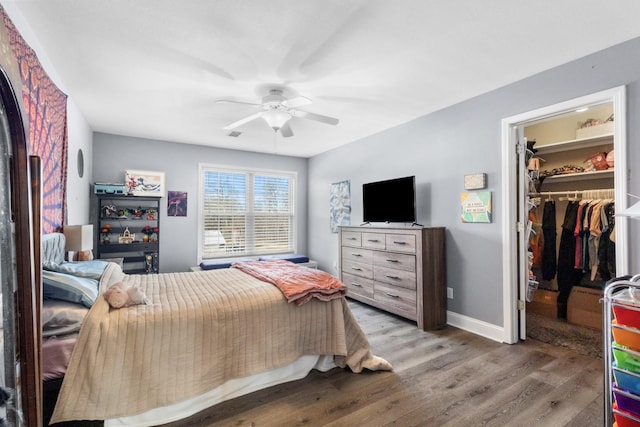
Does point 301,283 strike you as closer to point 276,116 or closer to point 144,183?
point 276,116

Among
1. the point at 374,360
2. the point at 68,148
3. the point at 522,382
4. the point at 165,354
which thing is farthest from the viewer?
the point at 68,148

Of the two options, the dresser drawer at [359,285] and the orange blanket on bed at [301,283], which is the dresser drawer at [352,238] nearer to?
the dresser drawer at [359,285]

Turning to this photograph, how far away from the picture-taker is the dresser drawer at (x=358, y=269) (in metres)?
3.95

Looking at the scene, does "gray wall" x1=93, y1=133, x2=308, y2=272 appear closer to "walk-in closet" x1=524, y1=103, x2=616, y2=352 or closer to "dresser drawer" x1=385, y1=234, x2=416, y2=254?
"dresser drawer" x1=385, y1=234, x2=416, y2=254

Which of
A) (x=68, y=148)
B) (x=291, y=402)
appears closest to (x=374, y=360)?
(x=291, y=402)

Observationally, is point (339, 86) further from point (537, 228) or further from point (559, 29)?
point (537, 228)

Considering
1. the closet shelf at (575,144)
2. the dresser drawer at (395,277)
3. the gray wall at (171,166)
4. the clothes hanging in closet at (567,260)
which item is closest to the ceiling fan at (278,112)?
the dresser drawer at (395,277)

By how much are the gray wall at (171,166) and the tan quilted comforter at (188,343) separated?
238 centimetres

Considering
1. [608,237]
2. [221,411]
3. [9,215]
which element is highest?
[9,215]

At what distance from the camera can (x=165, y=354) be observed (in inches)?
71.0

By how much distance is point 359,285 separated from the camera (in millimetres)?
4125

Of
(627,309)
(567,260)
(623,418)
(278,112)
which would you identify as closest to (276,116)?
(278,112)

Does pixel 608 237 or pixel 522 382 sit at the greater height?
pixel 608 237

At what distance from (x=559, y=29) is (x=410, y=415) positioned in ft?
8.76
